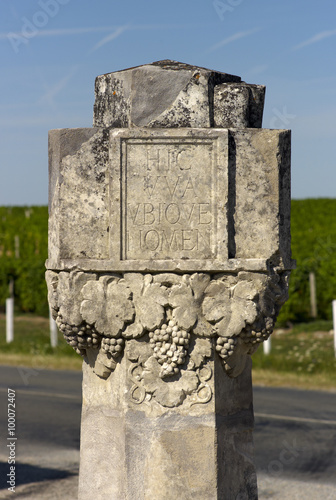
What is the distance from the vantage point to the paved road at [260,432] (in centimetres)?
755

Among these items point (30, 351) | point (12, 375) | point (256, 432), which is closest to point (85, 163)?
point (256, 432)

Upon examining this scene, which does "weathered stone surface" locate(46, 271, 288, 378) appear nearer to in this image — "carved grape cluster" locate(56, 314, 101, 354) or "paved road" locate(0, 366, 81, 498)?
"carved grape cluster" locate(56, 314, 101, 354)

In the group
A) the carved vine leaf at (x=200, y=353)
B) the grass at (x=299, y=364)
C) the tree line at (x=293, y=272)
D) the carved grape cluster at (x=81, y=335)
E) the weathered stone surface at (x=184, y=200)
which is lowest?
the grass at (x=299, y=364)

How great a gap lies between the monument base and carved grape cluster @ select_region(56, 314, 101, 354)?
19cm

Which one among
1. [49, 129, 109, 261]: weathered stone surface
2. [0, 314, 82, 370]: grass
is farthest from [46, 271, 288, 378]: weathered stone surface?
[0, 314, 82, 370]: grass

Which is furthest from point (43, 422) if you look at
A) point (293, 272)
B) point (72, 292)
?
point (293, 272)

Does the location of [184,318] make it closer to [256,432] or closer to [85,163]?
[85,163]

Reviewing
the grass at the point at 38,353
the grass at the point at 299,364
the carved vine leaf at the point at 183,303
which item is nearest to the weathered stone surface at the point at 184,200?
the carved vine leaf at the point at 183,303

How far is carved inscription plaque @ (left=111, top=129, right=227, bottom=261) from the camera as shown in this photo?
3.80 meters

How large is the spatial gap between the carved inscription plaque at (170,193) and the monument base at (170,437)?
58cm

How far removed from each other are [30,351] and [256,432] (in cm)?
715

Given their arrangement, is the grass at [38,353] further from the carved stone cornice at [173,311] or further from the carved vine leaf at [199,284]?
the carved vine leaf at [199,284]

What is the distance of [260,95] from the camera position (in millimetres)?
4082

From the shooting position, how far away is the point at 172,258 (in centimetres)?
383
